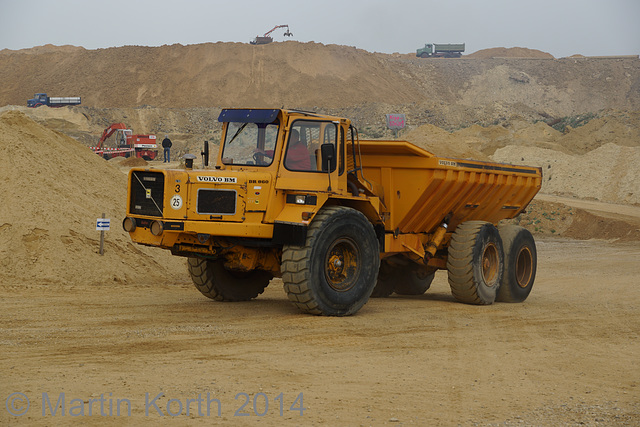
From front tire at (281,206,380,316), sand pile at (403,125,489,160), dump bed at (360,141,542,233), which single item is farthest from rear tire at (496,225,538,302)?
sand pile at (403,125,489,160)

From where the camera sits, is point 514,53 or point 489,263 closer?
point 489,263

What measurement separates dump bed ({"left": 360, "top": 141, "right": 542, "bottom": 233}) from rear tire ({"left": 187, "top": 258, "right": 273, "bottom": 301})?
231 centimetres

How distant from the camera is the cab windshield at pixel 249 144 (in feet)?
36.4

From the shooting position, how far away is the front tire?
10500mm

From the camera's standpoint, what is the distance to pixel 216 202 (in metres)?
10.5

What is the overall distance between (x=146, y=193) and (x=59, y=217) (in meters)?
6.12

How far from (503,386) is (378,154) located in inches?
223

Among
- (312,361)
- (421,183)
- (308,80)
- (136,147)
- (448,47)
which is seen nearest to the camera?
(312,361)

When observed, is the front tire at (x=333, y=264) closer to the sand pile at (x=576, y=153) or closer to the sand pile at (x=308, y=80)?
the sand pile at (x=576, y=153)

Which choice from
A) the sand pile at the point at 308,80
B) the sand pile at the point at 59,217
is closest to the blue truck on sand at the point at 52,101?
the sand pile at the point at 308,80

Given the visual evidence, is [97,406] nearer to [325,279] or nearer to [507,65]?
[325,279]

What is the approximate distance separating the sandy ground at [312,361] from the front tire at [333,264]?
298 millimetres

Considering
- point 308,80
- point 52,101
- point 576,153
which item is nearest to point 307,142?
point 576,153

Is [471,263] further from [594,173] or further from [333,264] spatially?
[594,173]
